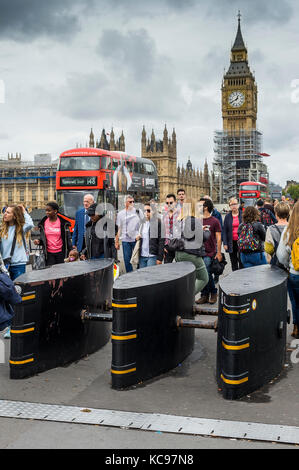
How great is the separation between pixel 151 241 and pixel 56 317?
4.00 meters

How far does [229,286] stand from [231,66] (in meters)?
158

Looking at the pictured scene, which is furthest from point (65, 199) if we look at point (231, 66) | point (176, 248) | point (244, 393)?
point (231, 66)

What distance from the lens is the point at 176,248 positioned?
27.8 feet

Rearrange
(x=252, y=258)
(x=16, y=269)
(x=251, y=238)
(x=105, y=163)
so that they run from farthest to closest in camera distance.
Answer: (x=105, y=163)
(x=252, y=258)
(x=251, y=238)
(x=16, y=269)

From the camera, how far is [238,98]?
496 ft

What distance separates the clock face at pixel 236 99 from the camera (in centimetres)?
15050

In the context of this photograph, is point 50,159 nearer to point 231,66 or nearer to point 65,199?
point 231,66

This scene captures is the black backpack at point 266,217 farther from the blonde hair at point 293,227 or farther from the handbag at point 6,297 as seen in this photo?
the handbag at point 6,297

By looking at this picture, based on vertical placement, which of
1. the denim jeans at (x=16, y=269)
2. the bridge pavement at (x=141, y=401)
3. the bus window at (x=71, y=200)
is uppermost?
the bus window at (x=71, y=200)

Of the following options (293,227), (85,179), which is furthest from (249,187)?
(293,227)

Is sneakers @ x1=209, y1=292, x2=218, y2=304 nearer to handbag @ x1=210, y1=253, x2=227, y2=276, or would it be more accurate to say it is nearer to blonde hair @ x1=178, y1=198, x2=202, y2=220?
handbag @ x1=210, y1=253, x2=227, y2=276

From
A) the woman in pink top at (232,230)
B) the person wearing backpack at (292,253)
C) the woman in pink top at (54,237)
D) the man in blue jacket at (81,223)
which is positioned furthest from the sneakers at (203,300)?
the person wearing backpack at (292,253)

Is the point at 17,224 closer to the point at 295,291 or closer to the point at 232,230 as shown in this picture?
the point at 295,291

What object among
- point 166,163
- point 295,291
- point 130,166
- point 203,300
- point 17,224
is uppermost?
point 166,163
